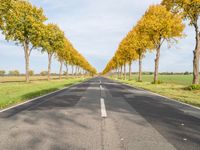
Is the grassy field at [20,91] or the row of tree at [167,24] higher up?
the row of tree at [167,24]

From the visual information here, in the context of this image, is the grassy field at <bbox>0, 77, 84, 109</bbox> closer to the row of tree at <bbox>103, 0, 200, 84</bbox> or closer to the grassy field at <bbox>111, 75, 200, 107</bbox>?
the grassy field at <bbox>111, 75, 200, 107</bbox>

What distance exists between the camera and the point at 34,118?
22.1 ft

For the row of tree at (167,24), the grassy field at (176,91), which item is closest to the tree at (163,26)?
the row of tree at (167,24)

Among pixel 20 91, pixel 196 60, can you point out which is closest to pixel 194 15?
pixel 196 60

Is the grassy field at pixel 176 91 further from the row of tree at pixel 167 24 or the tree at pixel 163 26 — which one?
the tree at pixel 163 26

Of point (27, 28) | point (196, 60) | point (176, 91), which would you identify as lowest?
point (176, 91)

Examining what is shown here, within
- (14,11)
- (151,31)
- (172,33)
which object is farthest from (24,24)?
(172,33)

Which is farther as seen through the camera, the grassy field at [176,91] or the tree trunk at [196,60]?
the tree trunk at [196,60]

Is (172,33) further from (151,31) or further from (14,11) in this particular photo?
(14,11)

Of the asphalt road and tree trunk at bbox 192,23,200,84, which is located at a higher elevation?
tree trunk at bbox 192,23,200,84

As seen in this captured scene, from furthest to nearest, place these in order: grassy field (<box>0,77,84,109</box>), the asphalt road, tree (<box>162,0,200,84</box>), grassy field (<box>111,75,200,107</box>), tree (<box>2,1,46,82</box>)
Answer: tree (<box>2,1,46,82</box>), tree (<box>162,0,200,84</box>), grassy field (<box>111,75,200,107</box>), grassy field (<box>0,77,84,109</box>), the asphalt road

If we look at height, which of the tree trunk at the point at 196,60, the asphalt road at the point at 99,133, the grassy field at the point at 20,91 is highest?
the tree trunk at the point at 196,60

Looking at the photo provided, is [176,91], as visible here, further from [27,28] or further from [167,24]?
[27,28]

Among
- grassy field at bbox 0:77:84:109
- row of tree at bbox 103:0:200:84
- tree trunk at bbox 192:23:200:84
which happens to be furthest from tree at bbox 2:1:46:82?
tree trunk at bbox 192:23:200:84
